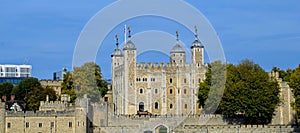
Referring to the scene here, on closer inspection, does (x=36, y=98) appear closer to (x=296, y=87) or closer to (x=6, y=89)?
(x=6, y=89)

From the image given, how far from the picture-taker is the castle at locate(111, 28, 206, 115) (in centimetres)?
9625

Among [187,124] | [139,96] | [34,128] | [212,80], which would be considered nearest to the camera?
[34,128]

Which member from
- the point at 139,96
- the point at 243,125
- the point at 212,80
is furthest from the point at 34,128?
the point at 139,96

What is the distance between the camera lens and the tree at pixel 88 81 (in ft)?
249

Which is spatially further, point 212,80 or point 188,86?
point 188,86

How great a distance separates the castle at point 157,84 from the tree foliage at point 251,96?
93.7 feet

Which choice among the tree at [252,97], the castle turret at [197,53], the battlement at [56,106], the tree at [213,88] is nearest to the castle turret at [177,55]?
the castle turret at [197,53]

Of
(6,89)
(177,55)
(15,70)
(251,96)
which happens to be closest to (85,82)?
(251,96)

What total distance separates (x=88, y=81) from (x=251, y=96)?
20842 millimetres

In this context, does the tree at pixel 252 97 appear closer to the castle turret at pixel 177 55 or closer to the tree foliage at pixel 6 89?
the castle turret at pixel 177 55

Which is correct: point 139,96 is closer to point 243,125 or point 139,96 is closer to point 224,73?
point 224,73

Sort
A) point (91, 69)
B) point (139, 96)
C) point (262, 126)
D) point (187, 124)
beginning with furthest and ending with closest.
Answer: point (139, 96)
point (91, 69)
point (187, 124)
point (262, 126)

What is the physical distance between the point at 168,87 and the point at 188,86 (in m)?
2.79

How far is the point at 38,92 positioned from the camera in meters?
81.8
